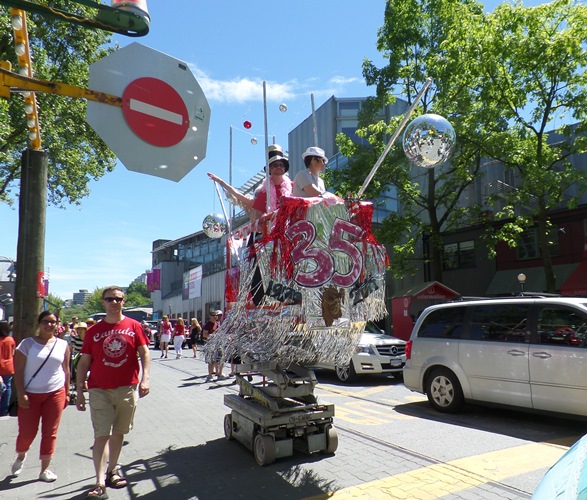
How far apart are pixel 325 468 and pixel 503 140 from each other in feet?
49.5

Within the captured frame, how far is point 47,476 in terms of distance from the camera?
4859 mm

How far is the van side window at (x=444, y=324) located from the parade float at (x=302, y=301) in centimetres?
334

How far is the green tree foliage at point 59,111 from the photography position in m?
13.9

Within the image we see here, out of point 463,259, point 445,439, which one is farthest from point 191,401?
point 463,259

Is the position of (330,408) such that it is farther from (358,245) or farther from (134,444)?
(134,444)

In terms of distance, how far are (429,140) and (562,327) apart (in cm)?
378

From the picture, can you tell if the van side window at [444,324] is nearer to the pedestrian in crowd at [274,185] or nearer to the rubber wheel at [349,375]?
the rubber wheel at [349,375]

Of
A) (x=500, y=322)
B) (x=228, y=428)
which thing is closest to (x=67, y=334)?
(x=228, y=428)

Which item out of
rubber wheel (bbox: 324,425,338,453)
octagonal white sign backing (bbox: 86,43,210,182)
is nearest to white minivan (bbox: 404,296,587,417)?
rubber wheel (bbox: 324,425,338,453)

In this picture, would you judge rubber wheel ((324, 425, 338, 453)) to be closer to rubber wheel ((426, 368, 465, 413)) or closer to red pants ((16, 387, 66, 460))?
red pants ((16, 387, 66, 460))

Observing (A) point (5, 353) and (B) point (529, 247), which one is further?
(B) point (529, 247)

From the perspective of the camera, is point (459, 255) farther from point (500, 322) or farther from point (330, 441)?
point (330, 441)

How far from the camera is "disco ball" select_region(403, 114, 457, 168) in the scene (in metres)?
4.51

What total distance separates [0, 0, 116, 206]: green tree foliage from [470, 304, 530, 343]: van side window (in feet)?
39.6
